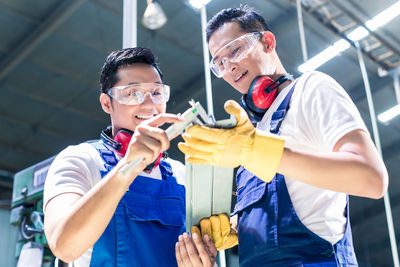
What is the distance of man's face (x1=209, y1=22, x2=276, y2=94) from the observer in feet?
7.04

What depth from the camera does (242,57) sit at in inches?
84.6

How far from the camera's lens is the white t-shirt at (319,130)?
1587 millimetres

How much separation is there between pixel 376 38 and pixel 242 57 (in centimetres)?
513

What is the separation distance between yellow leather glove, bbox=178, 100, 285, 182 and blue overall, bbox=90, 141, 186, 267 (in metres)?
0.51

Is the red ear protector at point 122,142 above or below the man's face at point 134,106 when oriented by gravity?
below

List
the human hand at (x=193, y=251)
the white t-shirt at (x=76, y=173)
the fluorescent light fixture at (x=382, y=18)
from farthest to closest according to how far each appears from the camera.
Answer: the fluorescent light fixture at (x=382, y=18) < the human hand at (x=193, y=251) < the white t-shirt at (x=76, y=173)

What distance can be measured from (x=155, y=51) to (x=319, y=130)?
5639 mm

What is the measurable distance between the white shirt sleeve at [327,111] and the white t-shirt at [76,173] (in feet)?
2.53

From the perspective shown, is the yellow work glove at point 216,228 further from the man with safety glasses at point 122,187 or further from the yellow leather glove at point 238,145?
the yellow leather glove at point 238,145

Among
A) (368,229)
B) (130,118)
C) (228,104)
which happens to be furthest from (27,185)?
(368,229)

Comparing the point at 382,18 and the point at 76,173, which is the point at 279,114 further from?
the point at 382,18

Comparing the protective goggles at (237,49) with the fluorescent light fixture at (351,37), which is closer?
the protective goggles at (237,49)

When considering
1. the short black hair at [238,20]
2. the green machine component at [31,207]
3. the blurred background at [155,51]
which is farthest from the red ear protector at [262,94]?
the blurred background at [155,51]

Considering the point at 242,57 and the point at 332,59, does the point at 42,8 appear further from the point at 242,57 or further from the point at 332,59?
the point at 242,57
